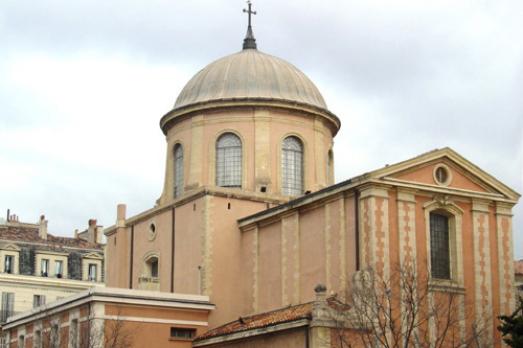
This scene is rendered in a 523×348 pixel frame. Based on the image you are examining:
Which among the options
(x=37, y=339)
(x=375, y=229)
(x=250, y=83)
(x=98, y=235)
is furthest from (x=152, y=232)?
(x=98, y=235)

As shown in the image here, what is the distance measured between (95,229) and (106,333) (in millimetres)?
38234

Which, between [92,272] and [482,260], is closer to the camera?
[482,260]

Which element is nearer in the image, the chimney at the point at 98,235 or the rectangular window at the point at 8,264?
the rectangular window at the point at 8,264

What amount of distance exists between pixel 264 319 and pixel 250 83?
13.3m

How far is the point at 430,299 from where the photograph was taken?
4309 cm

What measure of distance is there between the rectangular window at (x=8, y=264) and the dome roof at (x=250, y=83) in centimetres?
2298

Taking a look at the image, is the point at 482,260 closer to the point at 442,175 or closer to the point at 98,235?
the point at 442,175

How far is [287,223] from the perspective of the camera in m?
47.7

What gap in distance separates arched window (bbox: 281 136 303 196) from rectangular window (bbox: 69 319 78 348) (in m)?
11.4

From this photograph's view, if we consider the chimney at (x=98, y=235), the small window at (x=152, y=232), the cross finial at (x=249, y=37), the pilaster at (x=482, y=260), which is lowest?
the pilaster at (x=482, y=260)

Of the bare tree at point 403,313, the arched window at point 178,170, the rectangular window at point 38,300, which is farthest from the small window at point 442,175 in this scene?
the rectangular window at point 38,300

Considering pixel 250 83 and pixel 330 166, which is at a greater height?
pixel 250 83

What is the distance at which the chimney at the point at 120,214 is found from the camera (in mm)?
56562

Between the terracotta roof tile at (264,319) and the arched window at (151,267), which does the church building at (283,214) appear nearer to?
the arched window at (151,267)
